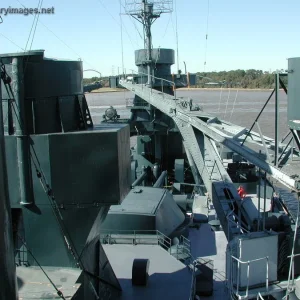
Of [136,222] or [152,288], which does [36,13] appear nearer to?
[152,288]

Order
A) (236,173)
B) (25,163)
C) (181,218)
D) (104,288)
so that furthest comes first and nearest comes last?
(236,173), (181,218), (104,288), (25,163)

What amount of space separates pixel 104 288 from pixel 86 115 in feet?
11.0

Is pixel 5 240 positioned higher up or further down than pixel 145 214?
higher up

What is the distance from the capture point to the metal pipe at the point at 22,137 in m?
6.63

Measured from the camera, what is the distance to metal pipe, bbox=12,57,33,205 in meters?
6.63

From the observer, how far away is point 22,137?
6.80m

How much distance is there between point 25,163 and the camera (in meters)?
6.88

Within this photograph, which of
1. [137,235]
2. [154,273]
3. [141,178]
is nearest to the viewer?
[154,273]

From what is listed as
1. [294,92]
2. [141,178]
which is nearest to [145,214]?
[294,92]

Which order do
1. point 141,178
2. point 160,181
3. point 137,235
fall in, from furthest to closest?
point 141,178
point 160,181
point 137,235

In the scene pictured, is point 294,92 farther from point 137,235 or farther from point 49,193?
point 137,235

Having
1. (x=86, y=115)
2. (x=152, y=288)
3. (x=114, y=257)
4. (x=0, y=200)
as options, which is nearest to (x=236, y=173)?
(x=114, y=257)

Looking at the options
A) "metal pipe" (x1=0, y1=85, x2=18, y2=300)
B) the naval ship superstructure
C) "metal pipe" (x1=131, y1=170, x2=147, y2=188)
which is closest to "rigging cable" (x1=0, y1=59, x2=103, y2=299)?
→ the naval ship superstructure

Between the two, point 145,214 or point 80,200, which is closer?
point 80,200
